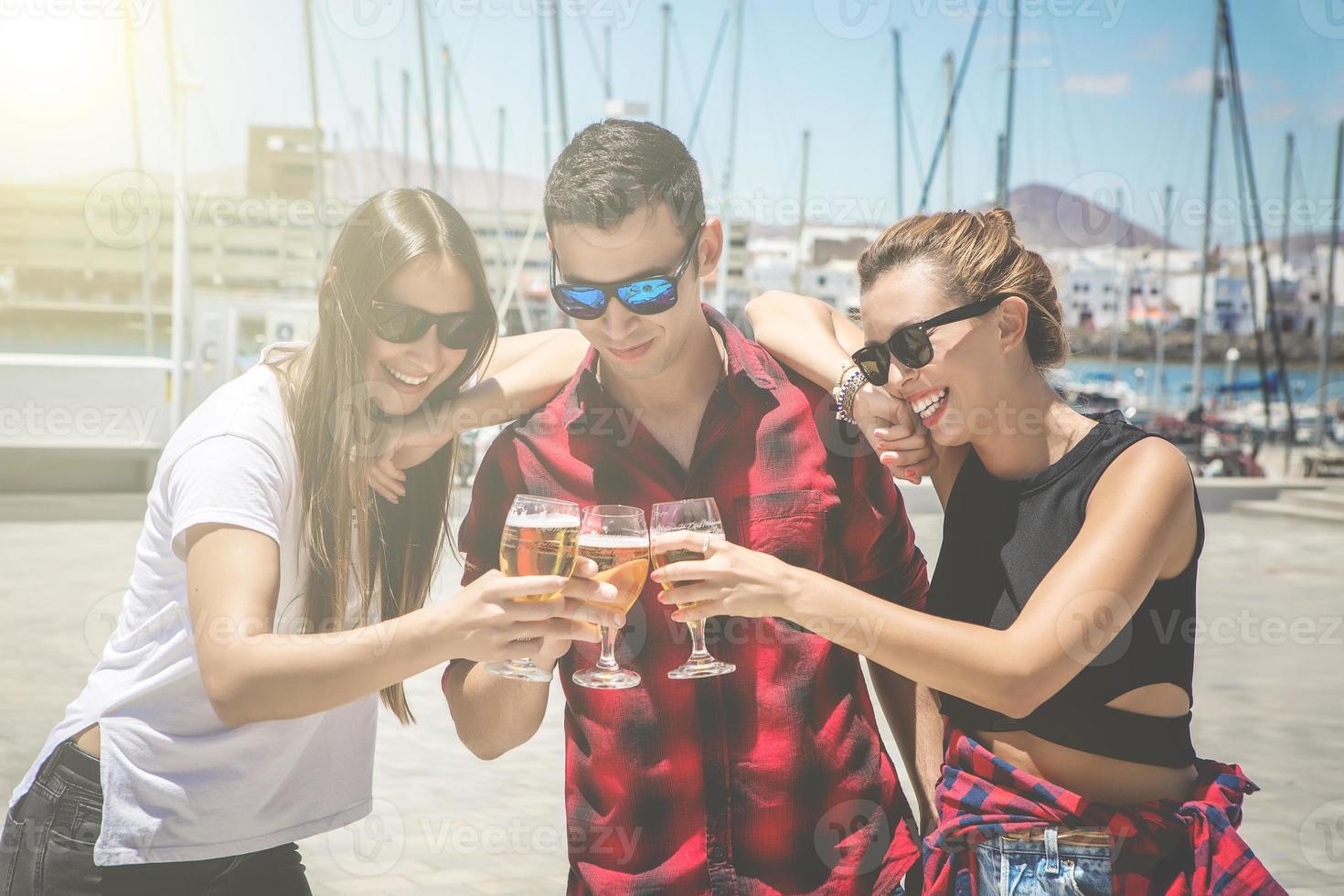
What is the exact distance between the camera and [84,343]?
9038cm

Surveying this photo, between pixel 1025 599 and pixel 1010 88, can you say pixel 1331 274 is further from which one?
pixel 1025 599

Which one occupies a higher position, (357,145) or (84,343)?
(357,145)

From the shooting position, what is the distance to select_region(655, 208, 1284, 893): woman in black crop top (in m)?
1.91

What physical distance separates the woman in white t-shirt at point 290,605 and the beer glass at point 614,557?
90 mm

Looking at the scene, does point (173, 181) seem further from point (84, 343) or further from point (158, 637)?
point (84, 343)

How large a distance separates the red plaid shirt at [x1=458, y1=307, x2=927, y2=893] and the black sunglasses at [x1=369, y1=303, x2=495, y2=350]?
0.24m

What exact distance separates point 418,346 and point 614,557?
28.2 inches

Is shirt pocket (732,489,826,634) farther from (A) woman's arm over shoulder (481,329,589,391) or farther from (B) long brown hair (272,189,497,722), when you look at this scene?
(B) long brown hair (272,189,497,722)

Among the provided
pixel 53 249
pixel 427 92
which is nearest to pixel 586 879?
pixel 427 92

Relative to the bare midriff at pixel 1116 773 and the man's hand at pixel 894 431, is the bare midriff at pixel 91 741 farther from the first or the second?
the bare midriff at pixel 1116 773

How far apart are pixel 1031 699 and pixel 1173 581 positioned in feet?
1.20

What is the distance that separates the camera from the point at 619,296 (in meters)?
2.34

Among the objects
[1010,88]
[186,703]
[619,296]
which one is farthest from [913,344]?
[1010,88]

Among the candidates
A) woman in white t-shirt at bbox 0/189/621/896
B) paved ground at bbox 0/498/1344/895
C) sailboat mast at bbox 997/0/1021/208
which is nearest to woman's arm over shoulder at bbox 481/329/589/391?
woman in white t-shirt at bbox 0/189/621/896
